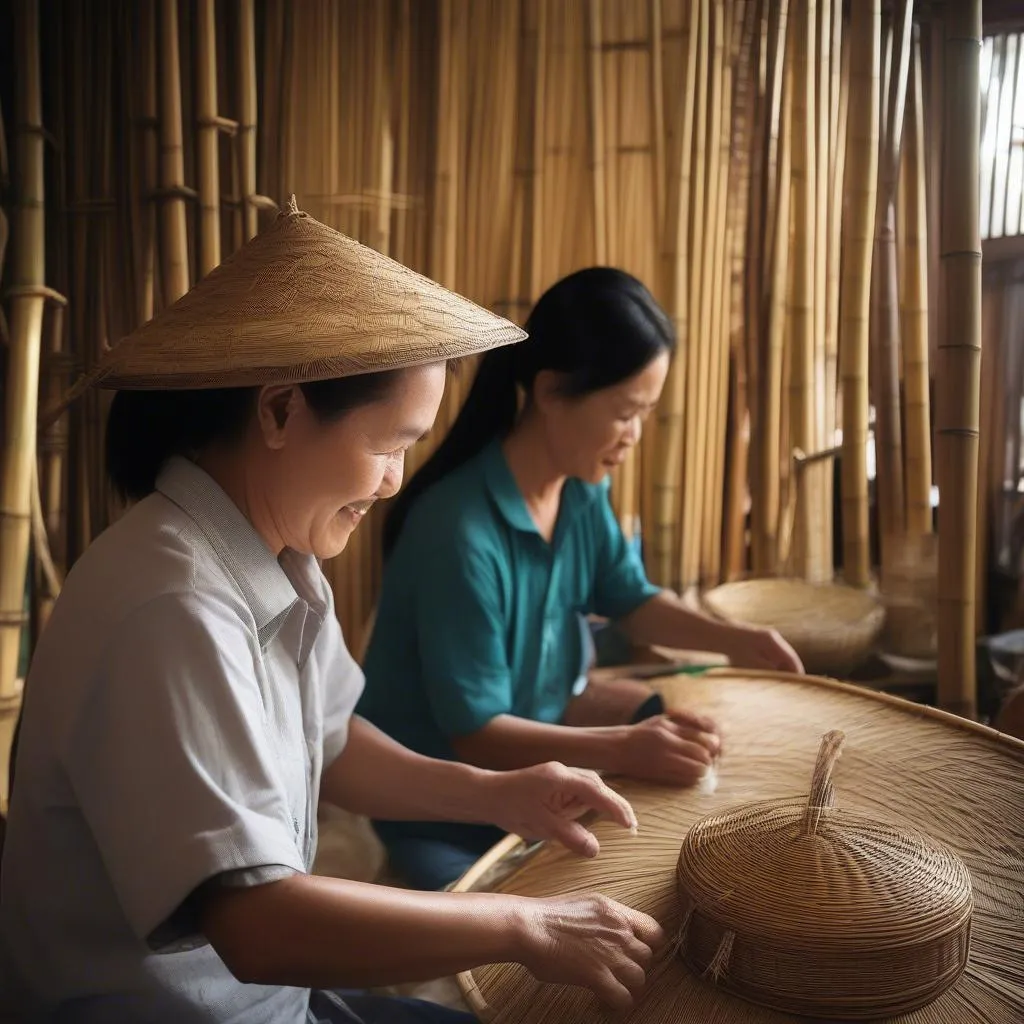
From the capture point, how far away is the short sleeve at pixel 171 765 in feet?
2.64

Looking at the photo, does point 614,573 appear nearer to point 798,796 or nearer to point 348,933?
point 798,796

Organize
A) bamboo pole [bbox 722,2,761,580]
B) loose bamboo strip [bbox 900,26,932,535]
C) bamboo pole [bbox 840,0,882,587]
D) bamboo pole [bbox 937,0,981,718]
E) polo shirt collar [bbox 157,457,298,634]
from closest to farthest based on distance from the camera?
1. polo shirt collar [bbox 157,457,298,634]
2. bamboo pole [bbox 937,0,981,718]
3. bamboo pole [bbox 840,0,882,587]
4. loose bamboo strip [bbox 900,26,932,535]
5. bamboo pole [bbox 722,2,761,580]

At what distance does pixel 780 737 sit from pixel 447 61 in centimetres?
155

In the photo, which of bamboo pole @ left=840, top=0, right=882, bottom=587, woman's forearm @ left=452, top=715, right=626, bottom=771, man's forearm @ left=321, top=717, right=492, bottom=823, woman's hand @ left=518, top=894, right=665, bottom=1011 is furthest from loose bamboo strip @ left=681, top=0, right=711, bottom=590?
woman's hand @ left=518, top=894, right=665, bottom=1011

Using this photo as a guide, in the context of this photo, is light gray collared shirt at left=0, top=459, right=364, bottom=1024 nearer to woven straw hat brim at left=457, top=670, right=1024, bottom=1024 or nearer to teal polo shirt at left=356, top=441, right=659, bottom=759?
woven straw hat brim at left=457, top=670, right=1024, bottom=1024

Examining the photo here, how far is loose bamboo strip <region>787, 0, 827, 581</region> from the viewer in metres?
2.11

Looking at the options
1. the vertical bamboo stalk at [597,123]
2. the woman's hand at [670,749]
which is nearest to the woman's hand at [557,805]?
the woman's hand at [670,749]

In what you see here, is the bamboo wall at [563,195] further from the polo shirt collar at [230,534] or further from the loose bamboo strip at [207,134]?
the polo shirt collar at [230,534]

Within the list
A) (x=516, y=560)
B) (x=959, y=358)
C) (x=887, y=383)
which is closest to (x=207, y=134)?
(x=516, y=560)

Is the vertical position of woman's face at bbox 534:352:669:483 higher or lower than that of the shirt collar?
higher

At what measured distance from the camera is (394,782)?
1.31 meters

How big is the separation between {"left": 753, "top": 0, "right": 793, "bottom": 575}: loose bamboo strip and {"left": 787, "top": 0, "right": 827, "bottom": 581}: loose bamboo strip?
0.05 m

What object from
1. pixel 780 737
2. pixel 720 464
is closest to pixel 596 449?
pixel 780 737

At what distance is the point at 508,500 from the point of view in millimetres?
1782
